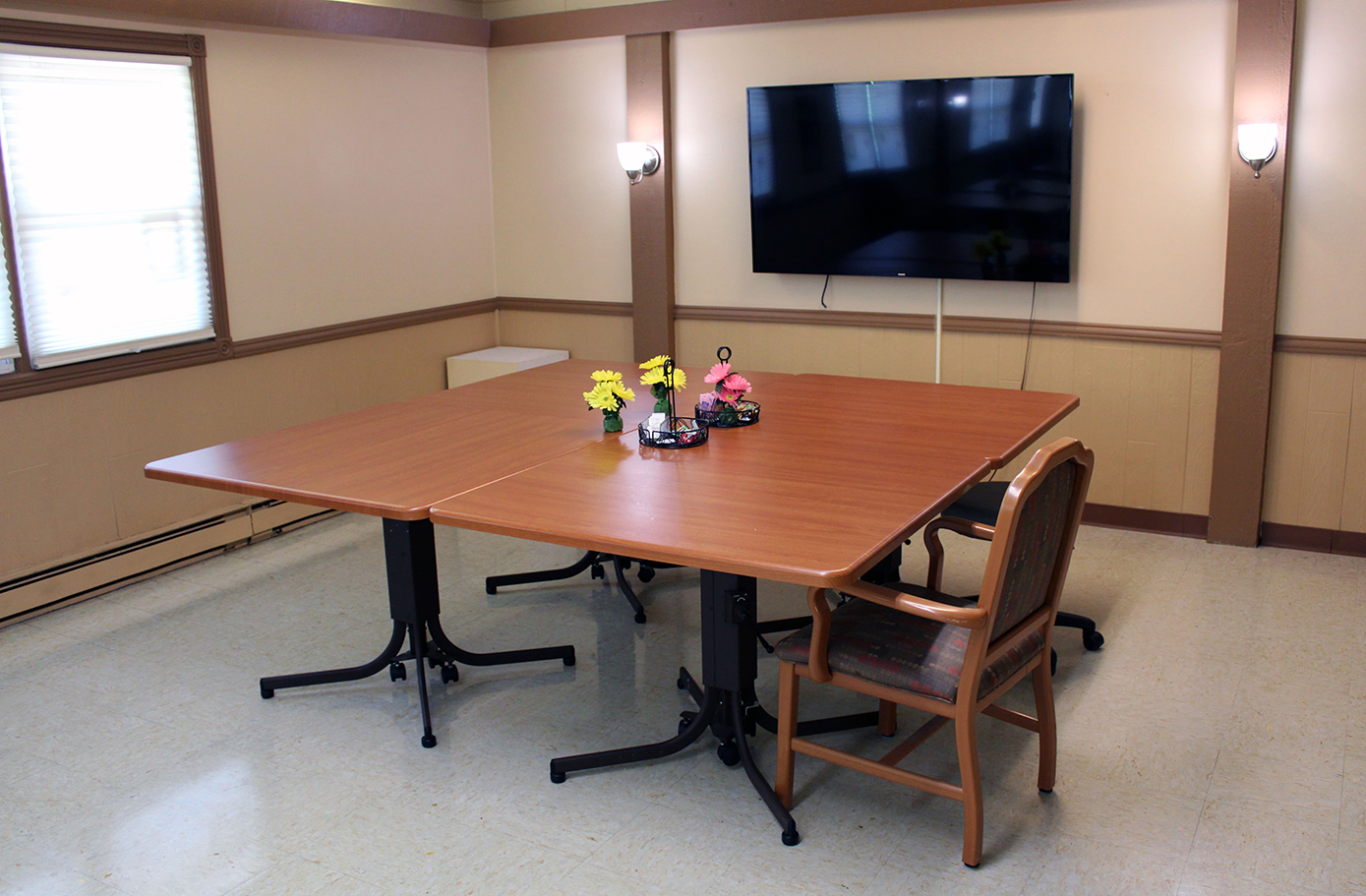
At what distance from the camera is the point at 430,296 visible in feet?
19.9

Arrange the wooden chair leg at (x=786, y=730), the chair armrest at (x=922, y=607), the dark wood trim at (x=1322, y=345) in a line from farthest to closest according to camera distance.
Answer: the dark wood trim at (x=1322, y=345)
the wooden chair leg at (x=786, y=730)
the chair armrest at (x=922, y=607)

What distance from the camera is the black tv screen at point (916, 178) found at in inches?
189

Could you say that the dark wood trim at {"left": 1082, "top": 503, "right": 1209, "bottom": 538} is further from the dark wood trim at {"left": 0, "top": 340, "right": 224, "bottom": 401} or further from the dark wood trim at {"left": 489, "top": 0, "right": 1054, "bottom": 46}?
the dark wood trim at {"left": 0, "top": 340, "right": 224, "bottom": 401}

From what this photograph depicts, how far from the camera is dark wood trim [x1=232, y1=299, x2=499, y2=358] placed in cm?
505

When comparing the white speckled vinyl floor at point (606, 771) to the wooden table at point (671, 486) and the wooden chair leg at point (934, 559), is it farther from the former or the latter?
the wooden chair leg at point (934, 559)

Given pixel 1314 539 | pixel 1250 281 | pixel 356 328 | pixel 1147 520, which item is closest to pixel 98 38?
pixel 356 328

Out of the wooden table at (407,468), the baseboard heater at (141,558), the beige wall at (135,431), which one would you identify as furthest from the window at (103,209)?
the wooden table at (407,468)

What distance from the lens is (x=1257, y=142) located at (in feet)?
14.4

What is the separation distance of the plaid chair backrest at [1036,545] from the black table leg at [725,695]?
2.11 ft

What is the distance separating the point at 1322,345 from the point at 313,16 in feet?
14.3

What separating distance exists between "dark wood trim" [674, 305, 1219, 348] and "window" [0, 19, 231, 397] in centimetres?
236

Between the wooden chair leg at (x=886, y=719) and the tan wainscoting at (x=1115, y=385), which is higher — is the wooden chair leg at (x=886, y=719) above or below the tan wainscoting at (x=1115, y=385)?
below

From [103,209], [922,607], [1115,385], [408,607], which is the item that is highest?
[103,209]

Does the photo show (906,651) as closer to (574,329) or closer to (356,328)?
(356,328)
